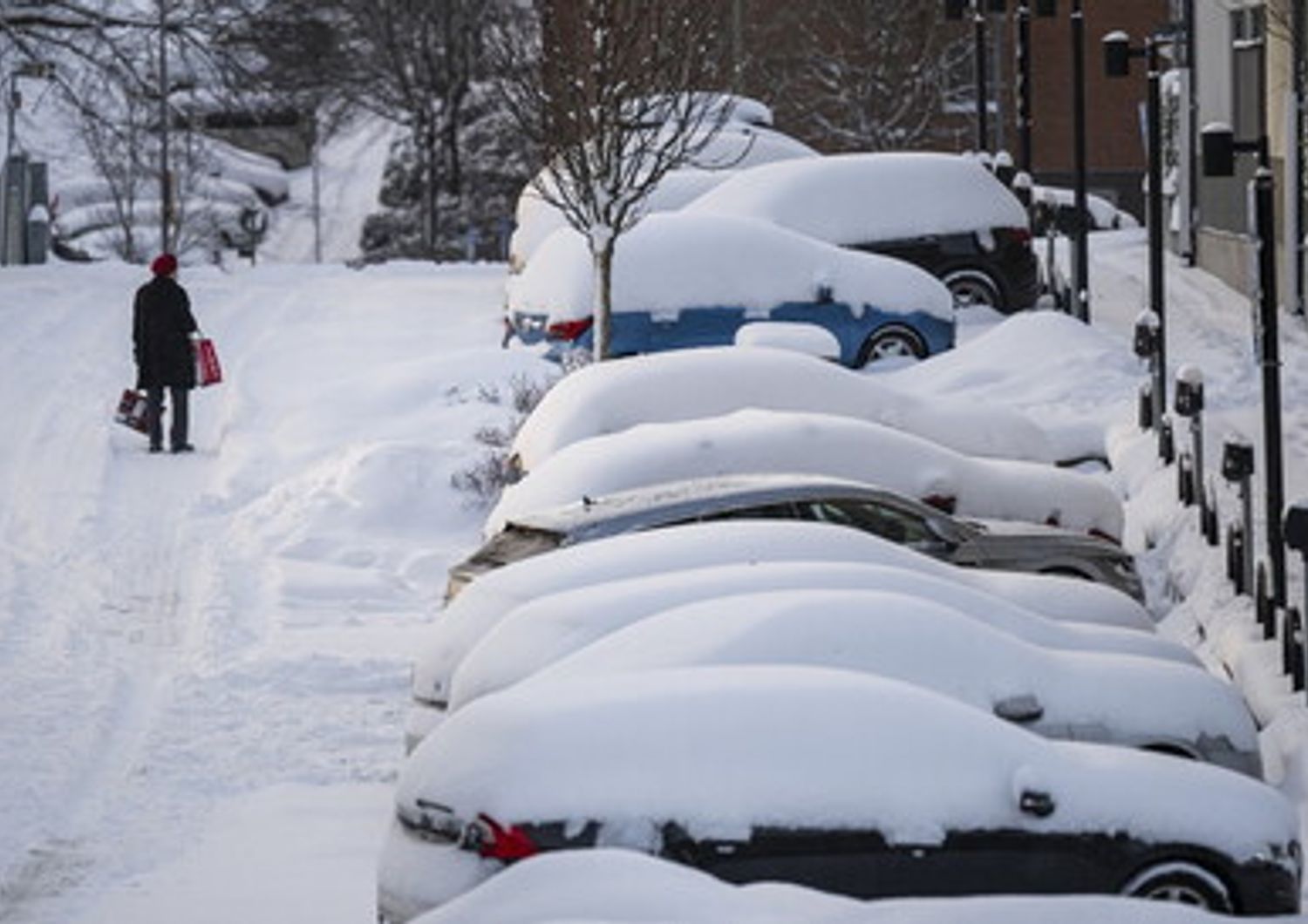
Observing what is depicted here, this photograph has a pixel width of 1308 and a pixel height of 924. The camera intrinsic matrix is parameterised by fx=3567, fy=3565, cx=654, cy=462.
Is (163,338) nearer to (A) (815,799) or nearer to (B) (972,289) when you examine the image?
(B) (972,289)

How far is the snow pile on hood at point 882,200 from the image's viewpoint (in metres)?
30.7

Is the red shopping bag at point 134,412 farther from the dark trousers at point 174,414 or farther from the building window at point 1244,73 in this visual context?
the building window at point 1244,73

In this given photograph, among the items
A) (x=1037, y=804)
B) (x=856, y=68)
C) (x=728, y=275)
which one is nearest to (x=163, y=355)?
(x=728, y=275)

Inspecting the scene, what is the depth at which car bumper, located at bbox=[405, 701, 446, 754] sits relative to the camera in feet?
46.5

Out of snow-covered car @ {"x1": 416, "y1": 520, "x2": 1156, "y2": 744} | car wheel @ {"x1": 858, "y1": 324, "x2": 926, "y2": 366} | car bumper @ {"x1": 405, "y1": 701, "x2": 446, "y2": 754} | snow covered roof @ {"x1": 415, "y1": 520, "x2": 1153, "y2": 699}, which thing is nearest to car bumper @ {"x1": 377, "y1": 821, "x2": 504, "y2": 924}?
snow-covered car @ {"x1": 416, "y1": 520, "x2": 1156, "y2": 744}

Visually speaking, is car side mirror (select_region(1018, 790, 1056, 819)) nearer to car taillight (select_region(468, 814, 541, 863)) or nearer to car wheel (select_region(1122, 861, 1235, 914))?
car wheel (select_region(1122, 861, 1235, 914))

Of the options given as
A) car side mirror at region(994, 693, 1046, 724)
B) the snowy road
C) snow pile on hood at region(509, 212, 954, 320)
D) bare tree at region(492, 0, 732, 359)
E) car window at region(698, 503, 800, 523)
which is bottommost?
the snowy road

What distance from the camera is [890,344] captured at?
2798 centimetres

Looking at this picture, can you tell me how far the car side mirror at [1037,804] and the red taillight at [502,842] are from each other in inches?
63.0

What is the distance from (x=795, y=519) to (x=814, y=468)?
1.51m

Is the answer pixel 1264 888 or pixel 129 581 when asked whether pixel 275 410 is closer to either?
pixel 129 581

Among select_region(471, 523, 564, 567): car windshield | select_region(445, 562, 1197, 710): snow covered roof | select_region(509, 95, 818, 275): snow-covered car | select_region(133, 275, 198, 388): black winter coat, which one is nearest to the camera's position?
select_region(445, 562, 1197, 710): snow covered roof

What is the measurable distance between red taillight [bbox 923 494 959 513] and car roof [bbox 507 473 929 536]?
1.47m

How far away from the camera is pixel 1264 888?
38.3ft
